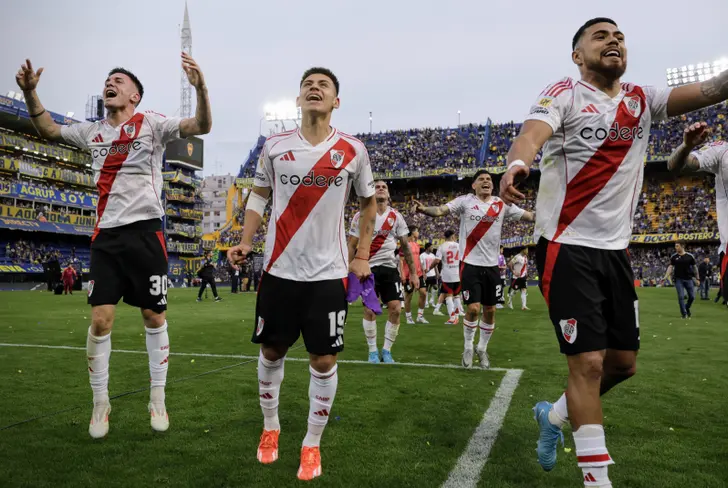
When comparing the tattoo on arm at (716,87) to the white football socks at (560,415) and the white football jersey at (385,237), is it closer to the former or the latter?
the white football socks at (560,415)

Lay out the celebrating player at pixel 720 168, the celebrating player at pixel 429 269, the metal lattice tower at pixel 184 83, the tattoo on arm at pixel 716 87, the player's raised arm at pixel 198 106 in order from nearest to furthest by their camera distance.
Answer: the tattoo on arm at pixel 716 87
the player's raised arm at pixel 198 106
the celebrating player at pixel 720 168
the celebrating player at pixel 429 269
the metal lattice tower at pixel 184 83

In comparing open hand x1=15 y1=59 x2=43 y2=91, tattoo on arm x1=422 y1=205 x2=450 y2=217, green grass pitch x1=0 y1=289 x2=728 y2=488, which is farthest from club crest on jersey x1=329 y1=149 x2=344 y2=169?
tattoo on arm x1=422 y1=205 x2=450 y2=217

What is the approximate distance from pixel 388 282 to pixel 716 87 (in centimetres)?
529

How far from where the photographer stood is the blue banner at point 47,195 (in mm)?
42406

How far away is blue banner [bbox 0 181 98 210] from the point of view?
1670 inches

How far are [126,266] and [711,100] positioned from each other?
3.97 meters

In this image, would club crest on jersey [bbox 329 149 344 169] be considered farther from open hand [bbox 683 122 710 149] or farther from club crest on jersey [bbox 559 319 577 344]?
open hand [bbox 683 122 710 149]

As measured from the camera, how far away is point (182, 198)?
71312mm

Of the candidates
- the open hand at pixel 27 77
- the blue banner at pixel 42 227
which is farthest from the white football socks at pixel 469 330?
the blue banner at pixel 42 227

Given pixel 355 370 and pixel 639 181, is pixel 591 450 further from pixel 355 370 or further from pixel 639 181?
pixel 355 370

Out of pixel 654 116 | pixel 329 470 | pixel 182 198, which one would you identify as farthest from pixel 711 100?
pixel 182 198

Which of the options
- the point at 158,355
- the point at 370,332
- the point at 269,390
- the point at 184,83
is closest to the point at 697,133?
the point at 269,390

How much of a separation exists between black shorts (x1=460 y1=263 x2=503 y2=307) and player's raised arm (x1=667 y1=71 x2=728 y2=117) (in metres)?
4.04

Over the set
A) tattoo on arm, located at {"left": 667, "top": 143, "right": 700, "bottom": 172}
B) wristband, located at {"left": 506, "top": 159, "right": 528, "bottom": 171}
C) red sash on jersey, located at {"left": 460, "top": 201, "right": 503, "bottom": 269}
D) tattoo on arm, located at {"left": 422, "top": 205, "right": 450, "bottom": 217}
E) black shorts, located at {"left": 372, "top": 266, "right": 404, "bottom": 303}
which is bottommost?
black shorts, located at {"left": 372, "top": 266, "right": 404, "bottom": 303}
